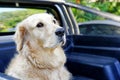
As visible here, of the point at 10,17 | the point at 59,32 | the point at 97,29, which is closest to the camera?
the point at 59,32

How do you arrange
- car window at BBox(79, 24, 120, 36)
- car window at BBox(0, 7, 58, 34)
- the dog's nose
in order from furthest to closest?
car window at BBox(79, 24, 120, 36), car window at BBox(0, 7, 58, 34), the dog's nose

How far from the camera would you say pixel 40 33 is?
2361 millimetres

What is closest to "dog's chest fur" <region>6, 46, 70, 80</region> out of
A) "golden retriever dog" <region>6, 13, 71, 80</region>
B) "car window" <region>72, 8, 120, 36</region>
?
"golden retriever dog" <region>6, 13, 71, 80</region>

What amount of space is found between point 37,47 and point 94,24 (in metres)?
1.01

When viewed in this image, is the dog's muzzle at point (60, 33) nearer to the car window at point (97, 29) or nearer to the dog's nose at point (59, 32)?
the dog's nose at point (59, 32)

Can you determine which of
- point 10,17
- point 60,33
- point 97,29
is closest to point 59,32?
point 60,33

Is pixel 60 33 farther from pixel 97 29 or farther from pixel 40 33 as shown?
pixel 97 29

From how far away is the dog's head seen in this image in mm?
2336

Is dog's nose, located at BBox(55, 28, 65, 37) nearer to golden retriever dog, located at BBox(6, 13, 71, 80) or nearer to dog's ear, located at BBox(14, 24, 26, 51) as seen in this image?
golden retriever dog, located at BBox(6, 13, 71, 80)

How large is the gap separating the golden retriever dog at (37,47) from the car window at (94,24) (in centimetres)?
→ 69

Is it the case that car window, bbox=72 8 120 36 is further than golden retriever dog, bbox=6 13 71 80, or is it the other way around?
car window, bbox=72 8 120 36

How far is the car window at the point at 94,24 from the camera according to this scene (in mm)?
2931

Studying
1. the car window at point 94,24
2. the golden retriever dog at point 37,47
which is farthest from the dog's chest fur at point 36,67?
the car window at point 94,24

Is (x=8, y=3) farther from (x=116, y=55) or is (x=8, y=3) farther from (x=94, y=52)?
(x=116, y=55)
